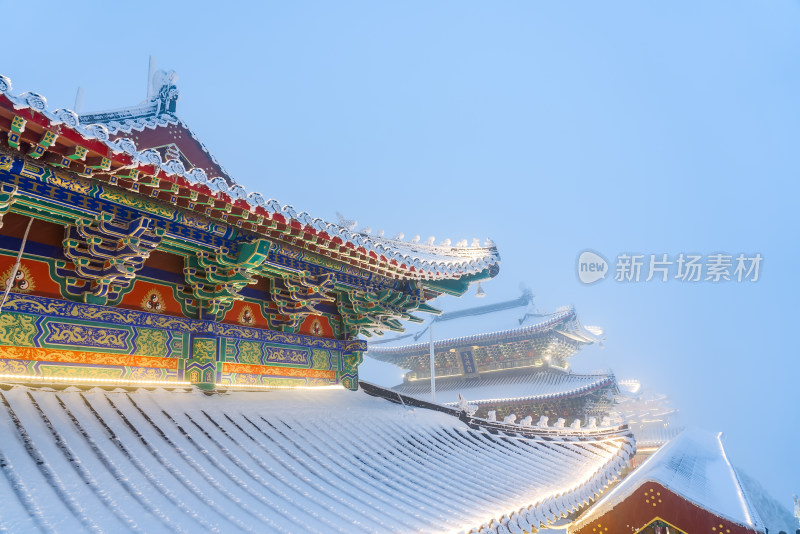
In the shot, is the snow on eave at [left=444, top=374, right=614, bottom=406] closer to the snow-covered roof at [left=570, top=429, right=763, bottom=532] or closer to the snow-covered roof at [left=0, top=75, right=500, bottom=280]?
the snow-covered roof at [left=0, top=75, right=500, bottom=280]

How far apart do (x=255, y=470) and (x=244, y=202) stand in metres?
2.35

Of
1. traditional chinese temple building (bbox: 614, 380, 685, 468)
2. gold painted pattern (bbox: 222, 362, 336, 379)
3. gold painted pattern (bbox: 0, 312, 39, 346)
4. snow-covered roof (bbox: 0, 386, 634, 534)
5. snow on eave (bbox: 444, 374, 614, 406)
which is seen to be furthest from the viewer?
traditional chinese temple building (bbox: 614, 380, 685, 468)


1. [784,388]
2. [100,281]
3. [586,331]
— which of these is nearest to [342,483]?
[100,281]

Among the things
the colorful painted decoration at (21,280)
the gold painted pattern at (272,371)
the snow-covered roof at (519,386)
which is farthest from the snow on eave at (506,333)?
the colorful painted decoration at (21,280)

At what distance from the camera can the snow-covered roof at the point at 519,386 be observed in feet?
71.0

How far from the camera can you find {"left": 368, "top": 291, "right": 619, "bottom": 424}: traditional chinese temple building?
869 inches

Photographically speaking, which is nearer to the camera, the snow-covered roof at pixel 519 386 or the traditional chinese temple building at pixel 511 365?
the snow-covered roof at pixel 519 386

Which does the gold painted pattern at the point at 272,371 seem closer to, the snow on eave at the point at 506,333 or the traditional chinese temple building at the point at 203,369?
the traditional chinese temple building at the point at 203,369

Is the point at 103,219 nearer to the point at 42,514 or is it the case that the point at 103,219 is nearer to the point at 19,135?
the point at 19,135

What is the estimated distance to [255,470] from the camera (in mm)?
4531

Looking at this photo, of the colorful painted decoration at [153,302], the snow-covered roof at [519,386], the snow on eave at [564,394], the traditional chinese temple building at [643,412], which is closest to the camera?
the colorful painted decoration at [153,302]

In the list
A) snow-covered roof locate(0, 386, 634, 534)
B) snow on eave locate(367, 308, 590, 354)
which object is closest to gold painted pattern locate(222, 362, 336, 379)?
snow-covered roof locate(0, 386, 634, 534)

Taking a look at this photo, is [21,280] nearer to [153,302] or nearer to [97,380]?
[97,380]

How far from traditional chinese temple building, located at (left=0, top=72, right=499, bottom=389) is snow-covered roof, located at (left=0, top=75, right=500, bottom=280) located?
0.01 meters
